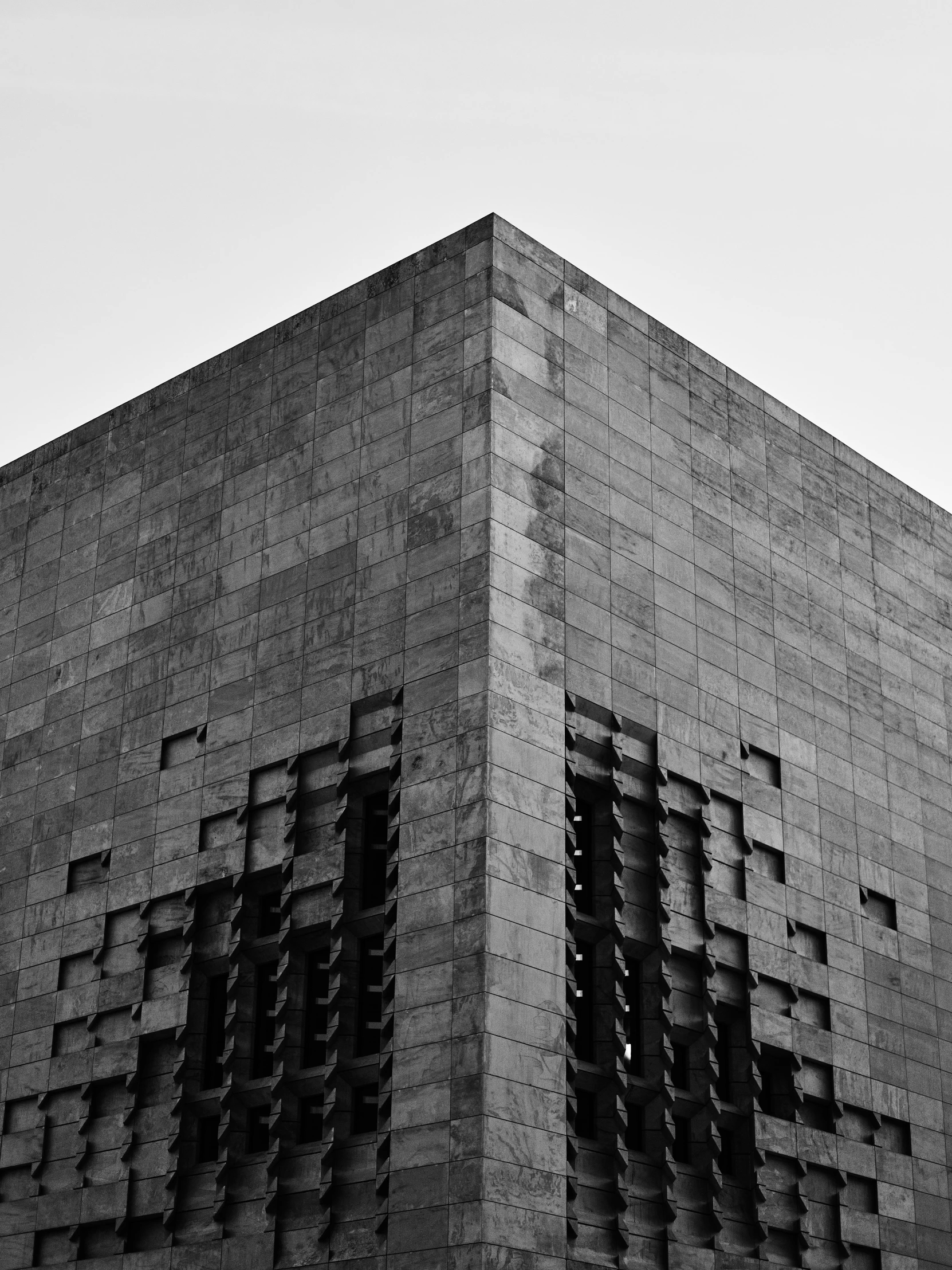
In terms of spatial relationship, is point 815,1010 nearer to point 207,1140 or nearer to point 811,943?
point 811,943

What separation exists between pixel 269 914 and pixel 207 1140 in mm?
6057

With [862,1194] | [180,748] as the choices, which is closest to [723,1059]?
[862,1194]

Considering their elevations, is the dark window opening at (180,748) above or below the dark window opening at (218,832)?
above

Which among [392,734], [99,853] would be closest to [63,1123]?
[99,853]

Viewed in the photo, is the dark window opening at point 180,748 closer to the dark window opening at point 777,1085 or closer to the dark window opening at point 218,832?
the dark window opening at point 218,832

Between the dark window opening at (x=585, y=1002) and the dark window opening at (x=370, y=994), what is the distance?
16.2 feet

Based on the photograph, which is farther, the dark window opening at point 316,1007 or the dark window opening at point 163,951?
the dark window opening at point 163,951

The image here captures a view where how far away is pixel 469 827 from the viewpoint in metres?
43.7

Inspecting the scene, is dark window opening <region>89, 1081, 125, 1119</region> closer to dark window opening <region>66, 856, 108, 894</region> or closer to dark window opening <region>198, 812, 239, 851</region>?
dark window opening <region>66, 856, 108, 894</region>

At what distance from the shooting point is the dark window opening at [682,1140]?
154 feet

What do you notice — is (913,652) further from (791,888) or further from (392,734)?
(392,734)

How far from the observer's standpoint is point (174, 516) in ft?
184

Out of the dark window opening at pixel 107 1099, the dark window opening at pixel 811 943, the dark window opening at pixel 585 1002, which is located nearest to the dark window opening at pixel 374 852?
the dark window opening at pixel 585 1002

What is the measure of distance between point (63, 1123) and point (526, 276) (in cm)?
2701
